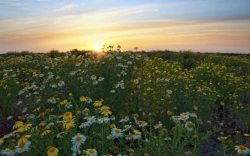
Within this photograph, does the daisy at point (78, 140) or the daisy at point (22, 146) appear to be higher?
the daisy at point (78, 140)

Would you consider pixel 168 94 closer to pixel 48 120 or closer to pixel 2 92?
pixel 48 120

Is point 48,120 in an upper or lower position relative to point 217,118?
upper

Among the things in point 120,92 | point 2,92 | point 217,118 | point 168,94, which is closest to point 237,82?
point 217,118

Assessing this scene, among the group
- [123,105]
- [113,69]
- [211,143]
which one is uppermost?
[113,69]

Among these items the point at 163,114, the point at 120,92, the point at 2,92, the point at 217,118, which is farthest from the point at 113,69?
the point at 2,92

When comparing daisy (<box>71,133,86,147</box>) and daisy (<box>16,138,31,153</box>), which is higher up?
daisy (<box>71,133,86,147</box>)

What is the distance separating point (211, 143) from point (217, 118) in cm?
142

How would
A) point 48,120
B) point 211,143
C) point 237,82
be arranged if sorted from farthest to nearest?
point 237,82 → point 211,143 → point 48,120

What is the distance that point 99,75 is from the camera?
24.8ft

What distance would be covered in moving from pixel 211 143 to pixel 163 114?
953 millimetres

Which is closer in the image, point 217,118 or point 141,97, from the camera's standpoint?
point 141,97

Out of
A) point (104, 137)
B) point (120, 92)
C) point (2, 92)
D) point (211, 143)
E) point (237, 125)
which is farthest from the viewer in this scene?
point (2, 92)

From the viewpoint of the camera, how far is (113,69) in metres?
7.58

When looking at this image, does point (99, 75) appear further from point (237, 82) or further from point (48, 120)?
point (237, 82)
